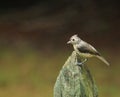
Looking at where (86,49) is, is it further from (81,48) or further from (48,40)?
(48,40)

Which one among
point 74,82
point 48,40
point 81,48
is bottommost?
point 74,82

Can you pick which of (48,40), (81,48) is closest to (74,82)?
(81,48)

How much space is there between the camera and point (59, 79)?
238 inches

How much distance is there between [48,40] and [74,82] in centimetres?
599

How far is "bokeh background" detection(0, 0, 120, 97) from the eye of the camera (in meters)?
10.2

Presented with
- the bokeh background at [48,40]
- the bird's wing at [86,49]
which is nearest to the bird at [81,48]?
the bird's wing at [86,49]

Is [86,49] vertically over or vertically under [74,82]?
over

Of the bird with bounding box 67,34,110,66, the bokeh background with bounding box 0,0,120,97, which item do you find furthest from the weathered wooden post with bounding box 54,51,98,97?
the bokeh background with bounding box 0,0,120,97

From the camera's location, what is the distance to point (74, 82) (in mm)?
5926

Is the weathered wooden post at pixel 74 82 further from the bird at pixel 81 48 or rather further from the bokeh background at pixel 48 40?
the bokeh background at pixel 48 40

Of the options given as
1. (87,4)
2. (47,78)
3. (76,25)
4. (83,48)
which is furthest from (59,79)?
(87,4)

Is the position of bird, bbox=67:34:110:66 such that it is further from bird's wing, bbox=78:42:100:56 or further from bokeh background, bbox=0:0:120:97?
bokeh background, bbox=0:0:120:97

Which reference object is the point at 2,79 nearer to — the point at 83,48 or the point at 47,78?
the point at 47,78

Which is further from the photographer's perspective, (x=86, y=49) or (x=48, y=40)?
(x=48, y=40)
